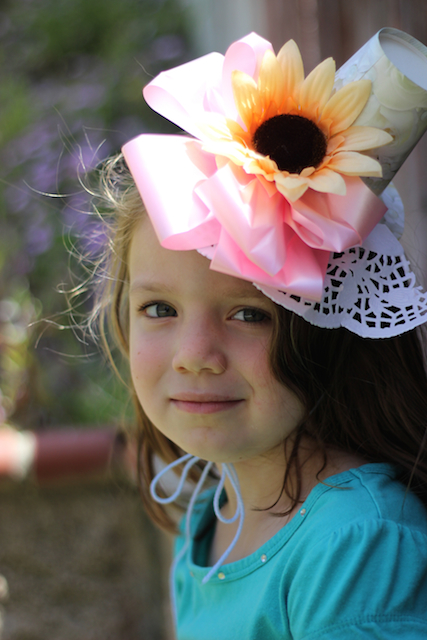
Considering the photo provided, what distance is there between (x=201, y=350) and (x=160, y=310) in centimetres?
15

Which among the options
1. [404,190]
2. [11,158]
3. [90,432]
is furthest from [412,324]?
[11,158]

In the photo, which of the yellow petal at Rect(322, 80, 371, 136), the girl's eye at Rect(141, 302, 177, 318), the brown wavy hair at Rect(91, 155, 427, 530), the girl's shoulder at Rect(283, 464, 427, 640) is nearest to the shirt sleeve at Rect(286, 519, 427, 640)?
the girl's shoulder at Rect(283, 464, 427, 640)

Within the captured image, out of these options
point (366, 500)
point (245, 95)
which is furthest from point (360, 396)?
point (245, 95)

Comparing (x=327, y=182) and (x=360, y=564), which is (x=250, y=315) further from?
(x=360, y=564)

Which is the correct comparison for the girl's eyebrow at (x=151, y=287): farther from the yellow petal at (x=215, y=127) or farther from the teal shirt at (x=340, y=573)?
the teal shirt at (x=340, y=573)

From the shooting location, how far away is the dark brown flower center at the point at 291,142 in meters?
0.79

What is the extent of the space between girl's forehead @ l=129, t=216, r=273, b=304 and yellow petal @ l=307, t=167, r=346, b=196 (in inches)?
7.3

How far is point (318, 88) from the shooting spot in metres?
0.80

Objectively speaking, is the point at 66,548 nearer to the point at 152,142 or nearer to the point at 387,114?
the point at 152,142

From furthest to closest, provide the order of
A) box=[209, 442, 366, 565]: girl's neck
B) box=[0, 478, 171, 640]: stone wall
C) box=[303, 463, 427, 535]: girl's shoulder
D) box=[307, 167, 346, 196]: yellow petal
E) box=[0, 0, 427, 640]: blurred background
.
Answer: box=[0, 478, 171, 640]: stone wall < box=[0, 0, 427, 640]: blurred background < box=[209, 442, 366, 565]: girl's neck < box=[303, 463, 427, 535]: girl's shoulder < box=[307, 167, 346, 196]: yellow petal

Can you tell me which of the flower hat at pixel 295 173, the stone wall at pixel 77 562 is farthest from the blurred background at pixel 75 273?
the flower hat at pixel 295 173

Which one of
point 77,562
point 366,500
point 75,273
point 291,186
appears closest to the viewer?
point 291,186

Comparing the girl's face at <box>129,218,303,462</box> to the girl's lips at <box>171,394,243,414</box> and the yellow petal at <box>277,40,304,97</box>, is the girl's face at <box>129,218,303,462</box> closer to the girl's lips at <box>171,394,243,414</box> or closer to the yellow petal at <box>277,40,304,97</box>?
the girl's lips at <box>171,394,243,414</box>

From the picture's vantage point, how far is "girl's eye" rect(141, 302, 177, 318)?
993 millimetres
